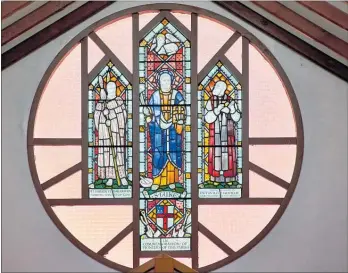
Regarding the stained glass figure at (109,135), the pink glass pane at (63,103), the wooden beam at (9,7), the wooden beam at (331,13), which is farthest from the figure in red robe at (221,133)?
the wooden beam at (9,7)

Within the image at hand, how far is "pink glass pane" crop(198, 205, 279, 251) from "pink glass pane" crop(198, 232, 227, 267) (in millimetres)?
85

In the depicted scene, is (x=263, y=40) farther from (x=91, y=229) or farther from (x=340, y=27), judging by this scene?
(x=91, y=229)

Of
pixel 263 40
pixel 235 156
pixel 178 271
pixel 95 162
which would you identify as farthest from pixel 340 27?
pixel 178 271

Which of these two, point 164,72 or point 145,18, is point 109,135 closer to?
point 164,72

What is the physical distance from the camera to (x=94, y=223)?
555 centimetres

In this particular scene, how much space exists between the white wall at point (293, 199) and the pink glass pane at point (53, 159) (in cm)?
11

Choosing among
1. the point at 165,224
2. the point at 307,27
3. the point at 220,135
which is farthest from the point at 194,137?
the point at 307,27

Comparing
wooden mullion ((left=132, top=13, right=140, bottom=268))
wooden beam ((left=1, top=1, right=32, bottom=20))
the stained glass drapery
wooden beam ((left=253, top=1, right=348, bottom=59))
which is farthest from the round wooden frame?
wooden beam ((left=1, top=1, right=32, bottom=20))

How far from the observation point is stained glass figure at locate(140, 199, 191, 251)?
5555 millimetres

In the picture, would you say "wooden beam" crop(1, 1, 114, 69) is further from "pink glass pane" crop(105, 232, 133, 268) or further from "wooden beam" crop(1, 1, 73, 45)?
"pink glass pane" crop(105, 232, 133, 268)

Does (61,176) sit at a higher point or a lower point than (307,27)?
lower

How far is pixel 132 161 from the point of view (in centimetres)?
556

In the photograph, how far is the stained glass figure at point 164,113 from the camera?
5.57 meters

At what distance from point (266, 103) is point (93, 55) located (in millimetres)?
1440
